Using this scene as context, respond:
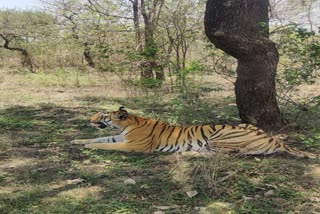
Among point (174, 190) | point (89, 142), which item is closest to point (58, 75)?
point (89, 142)

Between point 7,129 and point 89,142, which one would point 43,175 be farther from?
point 7,129

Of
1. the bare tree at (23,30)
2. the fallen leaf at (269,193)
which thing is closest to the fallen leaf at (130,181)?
the fallen leaf at (269,193)

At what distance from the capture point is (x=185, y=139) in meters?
4.86

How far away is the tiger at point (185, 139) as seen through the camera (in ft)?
14.8

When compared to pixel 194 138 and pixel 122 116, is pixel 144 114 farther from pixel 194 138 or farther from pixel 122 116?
pixel 194 138

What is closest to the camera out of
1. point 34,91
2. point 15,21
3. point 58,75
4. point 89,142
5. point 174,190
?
point 174,190

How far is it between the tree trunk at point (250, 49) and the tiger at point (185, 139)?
85 cm

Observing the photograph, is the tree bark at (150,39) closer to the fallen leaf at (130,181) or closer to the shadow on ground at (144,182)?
the shadow on ground at (144,182)

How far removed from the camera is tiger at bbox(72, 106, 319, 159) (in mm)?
4516

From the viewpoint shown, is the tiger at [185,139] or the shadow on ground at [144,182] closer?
the shadow on ground at [144,182]

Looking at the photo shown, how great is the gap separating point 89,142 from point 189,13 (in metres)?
5.56

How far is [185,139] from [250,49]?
4.85 feet

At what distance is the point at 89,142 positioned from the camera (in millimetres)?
5219

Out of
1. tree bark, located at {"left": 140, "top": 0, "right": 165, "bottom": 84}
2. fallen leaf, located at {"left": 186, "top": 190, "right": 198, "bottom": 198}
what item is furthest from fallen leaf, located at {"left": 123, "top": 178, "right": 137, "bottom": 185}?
tree bark, located at {"left": 140, "top": 0, "right": 165, "bottom": 84}
